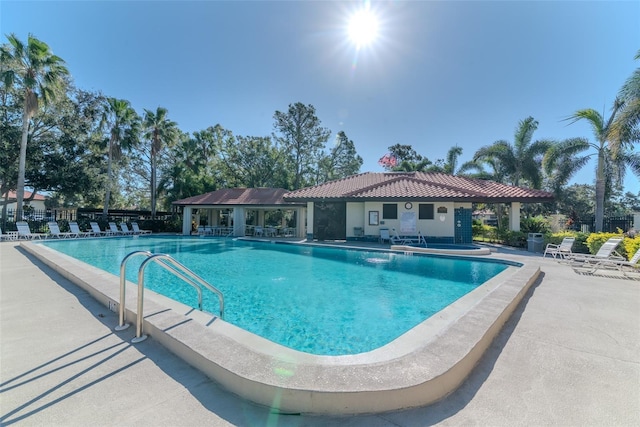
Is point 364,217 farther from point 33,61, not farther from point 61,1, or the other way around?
point 33,61

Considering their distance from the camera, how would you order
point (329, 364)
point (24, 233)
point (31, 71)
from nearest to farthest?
point (329, 364) → point (31, 71) → point (24, 233)

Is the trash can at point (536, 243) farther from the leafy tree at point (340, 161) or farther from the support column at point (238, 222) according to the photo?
the leafy tree at point (340, 161)

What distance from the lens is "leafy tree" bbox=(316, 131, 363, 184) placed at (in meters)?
36.3

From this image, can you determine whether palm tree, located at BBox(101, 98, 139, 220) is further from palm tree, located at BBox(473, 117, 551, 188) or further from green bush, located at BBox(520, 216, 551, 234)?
green bush, located at BBox(520, 216, 551, 234)

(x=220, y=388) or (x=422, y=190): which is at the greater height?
(x=422, y=190)

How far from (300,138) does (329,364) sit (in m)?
33.7

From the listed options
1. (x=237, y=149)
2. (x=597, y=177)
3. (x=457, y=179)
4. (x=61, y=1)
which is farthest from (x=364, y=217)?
(x=237, y=149)

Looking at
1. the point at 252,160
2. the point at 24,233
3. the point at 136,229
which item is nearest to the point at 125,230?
the point at 136,229

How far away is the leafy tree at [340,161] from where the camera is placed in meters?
36.3

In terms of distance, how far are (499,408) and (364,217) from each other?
53.1 feet

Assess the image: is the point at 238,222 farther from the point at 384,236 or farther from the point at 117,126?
the point at 117,126

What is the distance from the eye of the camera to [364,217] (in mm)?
18375

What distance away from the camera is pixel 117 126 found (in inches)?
993

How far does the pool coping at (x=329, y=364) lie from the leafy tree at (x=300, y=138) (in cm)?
3065
